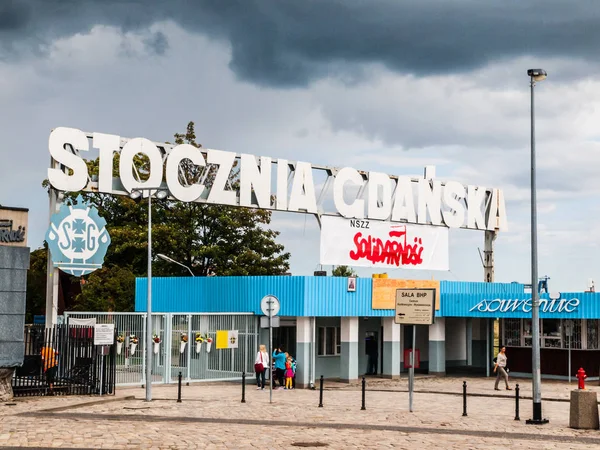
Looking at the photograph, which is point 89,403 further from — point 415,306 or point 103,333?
point 415,306

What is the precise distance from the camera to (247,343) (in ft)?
122

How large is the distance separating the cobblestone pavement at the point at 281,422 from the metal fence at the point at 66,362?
100 centimetres

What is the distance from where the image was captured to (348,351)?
37406 mm

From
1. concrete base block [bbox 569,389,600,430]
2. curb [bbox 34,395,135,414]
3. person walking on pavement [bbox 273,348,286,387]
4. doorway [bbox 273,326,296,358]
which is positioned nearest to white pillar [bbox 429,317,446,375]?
doorway [bbox 273,326,296,358]

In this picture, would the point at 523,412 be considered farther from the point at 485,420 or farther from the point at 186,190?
the point at 186,190

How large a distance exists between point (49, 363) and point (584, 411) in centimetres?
1595

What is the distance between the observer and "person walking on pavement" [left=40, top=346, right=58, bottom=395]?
2753 cm

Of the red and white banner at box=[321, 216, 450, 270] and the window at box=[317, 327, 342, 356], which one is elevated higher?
the red and white banner at box=[321, 216, 450, 270]

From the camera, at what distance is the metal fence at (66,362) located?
Result: 1088 inches

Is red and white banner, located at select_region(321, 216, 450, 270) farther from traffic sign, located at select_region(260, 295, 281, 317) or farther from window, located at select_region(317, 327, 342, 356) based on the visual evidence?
traffic sign, located at select_region(260, 295, 281, 317)

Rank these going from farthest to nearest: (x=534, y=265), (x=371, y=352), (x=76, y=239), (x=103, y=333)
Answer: (x=371, y=352) → (x=76, y=239) → (x=103, y=333) → (x=534, y=265)

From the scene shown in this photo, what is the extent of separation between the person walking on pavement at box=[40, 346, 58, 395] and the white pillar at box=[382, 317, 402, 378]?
54.2ft

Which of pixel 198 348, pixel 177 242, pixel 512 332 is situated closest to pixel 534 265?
pixel 198 348

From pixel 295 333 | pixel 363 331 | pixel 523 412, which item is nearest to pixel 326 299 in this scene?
pixel 295 333
